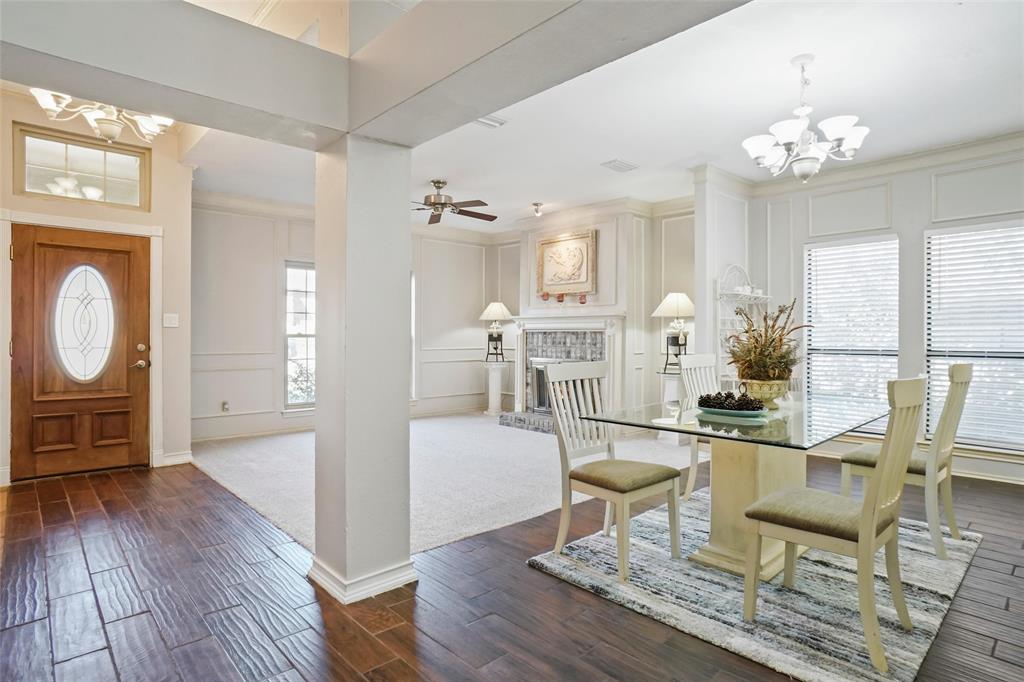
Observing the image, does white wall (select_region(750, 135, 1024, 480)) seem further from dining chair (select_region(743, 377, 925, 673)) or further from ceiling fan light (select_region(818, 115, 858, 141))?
dining chair (select_region(743, 377, 925, 673))

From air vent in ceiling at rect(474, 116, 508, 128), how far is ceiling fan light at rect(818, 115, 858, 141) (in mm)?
2175

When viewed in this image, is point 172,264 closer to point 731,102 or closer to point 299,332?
point 299,332

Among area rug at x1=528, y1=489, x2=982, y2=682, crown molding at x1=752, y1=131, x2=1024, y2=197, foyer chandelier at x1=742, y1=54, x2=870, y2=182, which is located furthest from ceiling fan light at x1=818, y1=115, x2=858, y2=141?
area rug at x1=528, y1=489, x2=982, y2=682

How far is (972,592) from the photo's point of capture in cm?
250

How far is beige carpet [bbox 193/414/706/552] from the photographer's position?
3529 mm

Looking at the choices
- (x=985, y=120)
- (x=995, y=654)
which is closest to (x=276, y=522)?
(x=995, y=654)

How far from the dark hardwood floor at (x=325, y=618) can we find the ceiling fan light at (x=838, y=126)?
8.23 feet

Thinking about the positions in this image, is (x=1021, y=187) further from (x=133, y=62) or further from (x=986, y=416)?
(x=133, y=62)

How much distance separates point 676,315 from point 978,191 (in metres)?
2.71

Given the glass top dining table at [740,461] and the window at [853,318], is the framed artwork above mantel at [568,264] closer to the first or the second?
the window at [853,318]

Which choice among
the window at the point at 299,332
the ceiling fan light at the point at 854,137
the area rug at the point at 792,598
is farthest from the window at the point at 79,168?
the ceiling fan light at the point at 854,137

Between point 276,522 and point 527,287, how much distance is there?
503 centimetres

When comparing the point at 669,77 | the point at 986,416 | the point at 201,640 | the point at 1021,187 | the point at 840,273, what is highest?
the point at 669,77

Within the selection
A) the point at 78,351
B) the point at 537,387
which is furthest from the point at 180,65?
the point at 537,387
